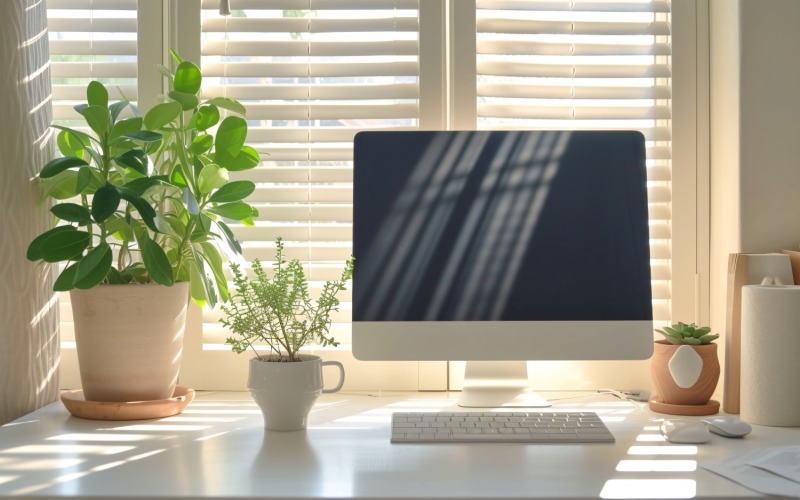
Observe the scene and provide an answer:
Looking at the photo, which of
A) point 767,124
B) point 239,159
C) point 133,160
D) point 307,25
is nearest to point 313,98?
point 307,25

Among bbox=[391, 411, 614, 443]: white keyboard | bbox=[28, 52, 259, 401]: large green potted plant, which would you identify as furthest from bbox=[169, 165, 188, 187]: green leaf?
bbox=[391, 411, 614, 443]: white keyboard

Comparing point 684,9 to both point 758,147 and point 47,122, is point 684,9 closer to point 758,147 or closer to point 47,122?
point 758,147

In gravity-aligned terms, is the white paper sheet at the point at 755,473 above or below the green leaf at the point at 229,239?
below

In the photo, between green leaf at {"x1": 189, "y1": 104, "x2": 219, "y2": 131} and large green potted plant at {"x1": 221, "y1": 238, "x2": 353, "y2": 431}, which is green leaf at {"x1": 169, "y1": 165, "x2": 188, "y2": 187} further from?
large green potted plant at {"x1": 221, "y1": 238, "x2": 353, "y2": 431}

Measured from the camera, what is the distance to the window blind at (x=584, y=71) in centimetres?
187

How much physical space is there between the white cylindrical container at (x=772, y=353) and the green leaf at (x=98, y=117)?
1.20m

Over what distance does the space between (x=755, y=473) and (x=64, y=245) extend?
121cm

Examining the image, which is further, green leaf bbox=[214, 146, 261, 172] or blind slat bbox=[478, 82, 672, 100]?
blind slat bbox=[478, 82, 672, 100]

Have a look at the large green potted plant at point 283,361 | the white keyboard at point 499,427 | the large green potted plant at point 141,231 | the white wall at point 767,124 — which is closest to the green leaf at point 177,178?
the large green potted plant at point 141,231

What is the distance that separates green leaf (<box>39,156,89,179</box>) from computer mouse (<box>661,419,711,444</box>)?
114 centimetres

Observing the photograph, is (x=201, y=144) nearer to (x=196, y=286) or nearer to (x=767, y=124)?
(x=196, y=286)

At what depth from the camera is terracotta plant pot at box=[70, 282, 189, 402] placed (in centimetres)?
158

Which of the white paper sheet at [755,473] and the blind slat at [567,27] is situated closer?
the white paper sheet at [755,473]

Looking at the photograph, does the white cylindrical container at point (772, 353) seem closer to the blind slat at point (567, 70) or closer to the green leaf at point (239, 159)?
the blind slat at point (567, 70)
